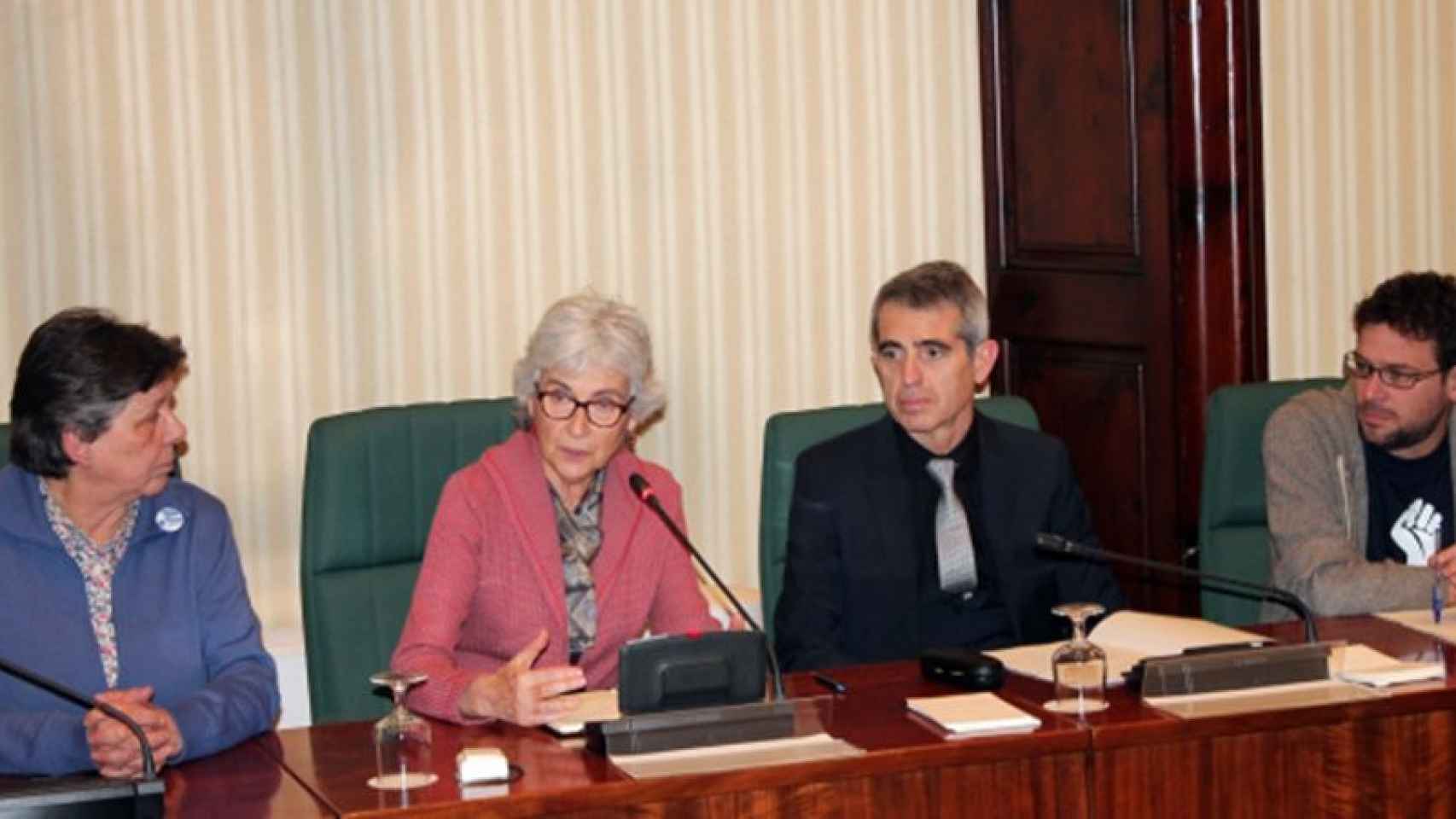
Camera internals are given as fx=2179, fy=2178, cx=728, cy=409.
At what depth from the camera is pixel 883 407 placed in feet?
12.7

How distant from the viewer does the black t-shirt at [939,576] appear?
3.71 meters

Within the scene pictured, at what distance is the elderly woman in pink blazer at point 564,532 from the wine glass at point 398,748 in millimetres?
488

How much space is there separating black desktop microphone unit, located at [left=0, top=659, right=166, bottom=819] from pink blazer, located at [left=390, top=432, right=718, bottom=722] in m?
0.67

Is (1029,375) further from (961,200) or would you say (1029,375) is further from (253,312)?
(253,312)

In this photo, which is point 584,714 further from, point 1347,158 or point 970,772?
point 1347,158

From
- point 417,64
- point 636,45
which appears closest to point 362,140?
point 417,64

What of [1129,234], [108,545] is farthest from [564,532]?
[1129,234]

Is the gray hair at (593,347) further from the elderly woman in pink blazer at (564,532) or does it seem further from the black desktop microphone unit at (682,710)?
the black desktop microphone unit at (682,710)

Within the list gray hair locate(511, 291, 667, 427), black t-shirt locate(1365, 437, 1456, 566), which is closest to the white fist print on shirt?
black t-shirt locate(1365, 437, 1456, 566)

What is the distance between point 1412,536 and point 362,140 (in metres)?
2.15

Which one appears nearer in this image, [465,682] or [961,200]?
[465,682]

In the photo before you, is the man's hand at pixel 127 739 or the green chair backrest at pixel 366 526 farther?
the green chair backrest at pixel 366 526

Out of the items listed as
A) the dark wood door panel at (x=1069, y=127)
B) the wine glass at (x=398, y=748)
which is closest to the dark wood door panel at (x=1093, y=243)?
the dark wood door panel at (x=1069, y=127)

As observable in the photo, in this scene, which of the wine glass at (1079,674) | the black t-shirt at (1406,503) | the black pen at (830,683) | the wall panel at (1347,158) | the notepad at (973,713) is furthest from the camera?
the wall panel at (1347,158)
